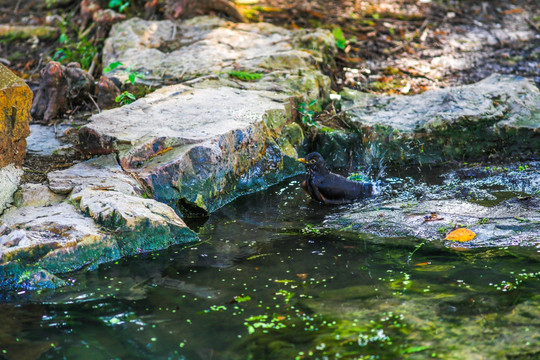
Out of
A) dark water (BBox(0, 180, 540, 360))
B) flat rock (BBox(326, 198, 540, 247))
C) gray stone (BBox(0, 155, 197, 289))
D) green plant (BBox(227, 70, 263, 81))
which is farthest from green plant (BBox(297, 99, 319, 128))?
gray stone (BBox(0, 155, 197, 289))

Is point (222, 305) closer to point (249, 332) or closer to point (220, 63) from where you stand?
point (249, 332)

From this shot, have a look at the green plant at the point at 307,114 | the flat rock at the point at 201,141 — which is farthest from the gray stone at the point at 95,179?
the green plant at the point at 307,114

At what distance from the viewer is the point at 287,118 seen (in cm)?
810

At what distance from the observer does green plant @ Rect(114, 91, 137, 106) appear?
26.5ft

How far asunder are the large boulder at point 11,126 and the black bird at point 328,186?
317cm

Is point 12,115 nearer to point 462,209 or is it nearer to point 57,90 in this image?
point 57,90

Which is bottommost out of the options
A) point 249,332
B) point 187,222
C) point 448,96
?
point 187,222

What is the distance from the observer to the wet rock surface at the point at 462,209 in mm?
5573

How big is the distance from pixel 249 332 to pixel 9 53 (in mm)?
9629

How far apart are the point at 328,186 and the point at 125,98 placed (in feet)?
10.9

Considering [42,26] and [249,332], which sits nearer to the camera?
[249,332]

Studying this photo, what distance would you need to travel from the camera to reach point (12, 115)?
571 centimetres

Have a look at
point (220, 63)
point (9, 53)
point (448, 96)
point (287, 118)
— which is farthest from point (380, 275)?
point (9, 53)

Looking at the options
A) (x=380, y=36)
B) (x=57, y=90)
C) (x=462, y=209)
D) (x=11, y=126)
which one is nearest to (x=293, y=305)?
(x=462, y=209)
